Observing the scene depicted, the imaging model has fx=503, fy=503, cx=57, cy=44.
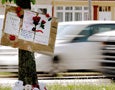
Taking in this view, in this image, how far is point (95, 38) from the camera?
15664 mm

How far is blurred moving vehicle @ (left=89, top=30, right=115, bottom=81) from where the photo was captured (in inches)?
575

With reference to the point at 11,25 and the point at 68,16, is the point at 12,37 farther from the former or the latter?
the point at 68,16

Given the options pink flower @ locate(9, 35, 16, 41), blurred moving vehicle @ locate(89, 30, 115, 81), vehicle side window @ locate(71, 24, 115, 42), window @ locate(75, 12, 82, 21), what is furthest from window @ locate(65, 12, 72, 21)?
pink flower @ locate(9, 35, 16, 41)

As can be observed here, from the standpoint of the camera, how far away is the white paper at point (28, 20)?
5906mm

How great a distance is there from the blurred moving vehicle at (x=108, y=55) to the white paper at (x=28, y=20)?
8.75m

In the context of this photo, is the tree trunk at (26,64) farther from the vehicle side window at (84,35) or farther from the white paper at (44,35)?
the vehicle side window at (84,35)

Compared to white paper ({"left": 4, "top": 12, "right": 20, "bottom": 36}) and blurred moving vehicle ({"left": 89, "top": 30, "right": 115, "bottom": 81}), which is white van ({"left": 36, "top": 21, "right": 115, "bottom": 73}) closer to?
blurred moving vehicle ({"left": 89, "top": 30, "right": 115, "bottom": 81})

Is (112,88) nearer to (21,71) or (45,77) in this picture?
(21,71)

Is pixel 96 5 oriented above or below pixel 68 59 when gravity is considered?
above

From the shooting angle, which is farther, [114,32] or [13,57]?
[13,57]

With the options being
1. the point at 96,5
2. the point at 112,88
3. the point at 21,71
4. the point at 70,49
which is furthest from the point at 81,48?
the point at 96,5

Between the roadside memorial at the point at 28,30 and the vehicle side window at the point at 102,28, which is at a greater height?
the vehicle side window at the point at 102,28

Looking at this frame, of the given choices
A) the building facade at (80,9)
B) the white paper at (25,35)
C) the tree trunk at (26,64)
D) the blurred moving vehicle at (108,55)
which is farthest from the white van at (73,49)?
the building facade at (80,9)

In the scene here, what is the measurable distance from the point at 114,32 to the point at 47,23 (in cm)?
954
